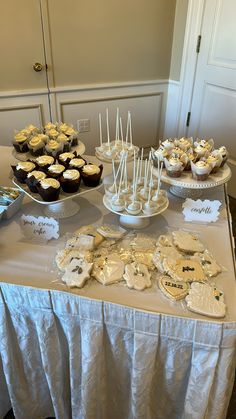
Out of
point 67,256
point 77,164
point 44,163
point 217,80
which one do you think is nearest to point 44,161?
point 44,163

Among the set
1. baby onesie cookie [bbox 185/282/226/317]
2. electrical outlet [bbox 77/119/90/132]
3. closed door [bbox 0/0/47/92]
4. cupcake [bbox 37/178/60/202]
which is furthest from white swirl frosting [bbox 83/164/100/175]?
electrical outlet [bbox 77/119/90/132]

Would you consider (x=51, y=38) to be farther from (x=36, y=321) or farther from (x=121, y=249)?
(x=36, y=321)

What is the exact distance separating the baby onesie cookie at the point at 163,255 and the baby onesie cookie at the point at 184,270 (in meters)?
0.01

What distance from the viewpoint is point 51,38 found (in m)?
2.21

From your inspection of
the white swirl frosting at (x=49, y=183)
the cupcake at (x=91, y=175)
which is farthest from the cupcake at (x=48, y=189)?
the cupcake at (x=91, y=175)

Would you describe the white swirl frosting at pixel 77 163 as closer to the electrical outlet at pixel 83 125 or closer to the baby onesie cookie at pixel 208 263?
the baby onesie cookie at pixel 208 263

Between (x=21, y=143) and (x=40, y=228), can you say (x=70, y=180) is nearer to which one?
(x=40, y=228)

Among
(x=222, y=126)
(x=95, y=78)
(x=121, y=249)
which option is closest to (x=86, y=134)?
(x=95, y=78)

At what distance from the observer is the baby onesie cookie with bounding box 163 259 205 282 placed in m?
0.81

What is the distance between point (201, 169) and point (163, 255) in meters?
0.35

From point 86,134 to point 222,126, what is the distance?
1123 millimetres

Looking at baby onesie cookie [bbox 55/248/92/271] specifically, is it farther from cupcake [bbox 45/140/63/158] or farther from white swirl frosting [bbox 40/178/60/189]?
cupcake [bbox 45/140/63/158]

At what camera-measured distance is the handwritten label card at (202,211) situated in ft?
3.42

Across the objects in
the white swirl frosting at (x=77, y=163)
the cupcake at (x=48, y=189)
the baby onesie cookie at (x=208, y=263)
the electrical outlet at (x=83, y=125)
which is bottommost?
the electrical outlet at (x=83, y=125)
